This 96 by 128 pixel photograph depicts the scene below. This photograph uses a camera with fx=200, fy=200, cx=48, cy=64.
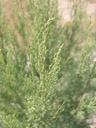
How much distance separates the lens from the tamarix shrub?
1.08 m

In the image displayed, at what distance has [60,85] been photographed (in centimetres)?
177

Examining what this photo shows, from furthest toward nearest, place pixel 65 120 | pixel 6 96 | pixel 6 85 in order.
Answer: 1. pixel 65 120
2. pixel 6 96
3. pixel 6 85

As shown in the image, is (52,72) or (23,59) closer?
(52,72)

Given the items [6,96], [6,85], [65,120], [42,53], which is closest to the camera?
[42,53]

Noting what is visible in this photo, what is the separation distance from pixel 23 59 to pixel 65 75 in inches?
15.4

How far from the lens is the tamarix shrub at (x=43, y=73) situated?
108cm

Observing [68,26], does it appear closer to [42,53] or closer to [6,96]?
[6,96]

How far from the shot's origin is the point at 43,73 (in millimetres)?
924

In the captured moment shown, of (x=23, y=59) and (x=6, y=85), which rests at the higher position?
(x=23, y=59)

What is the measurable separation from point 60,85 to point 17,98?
0.46 metres

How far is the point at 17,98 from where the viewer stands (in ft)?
4.78

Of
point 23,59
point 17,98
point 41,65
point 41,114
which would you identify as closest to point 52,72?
point 41,65

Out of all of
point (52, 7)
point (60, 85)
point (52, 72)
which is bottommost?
point (52, 72)

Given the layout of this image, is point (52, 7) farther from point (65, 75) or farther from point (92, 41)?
point (65, 75)
